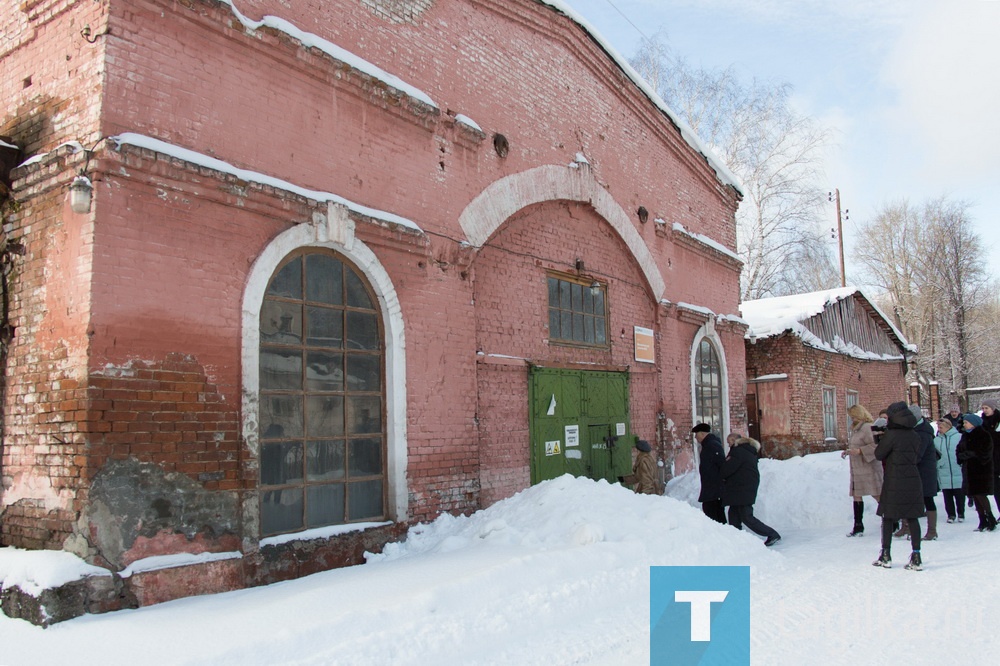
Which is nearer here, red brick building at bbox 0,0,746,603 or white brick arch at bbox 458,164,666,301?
red brick building at bbox 0,0,746,603

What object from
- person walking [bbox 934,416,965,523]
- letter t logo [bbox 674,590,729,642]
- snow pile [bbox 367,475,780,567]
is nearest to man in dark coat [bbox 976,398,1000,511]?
person walking [bbox 934,416,965,523]

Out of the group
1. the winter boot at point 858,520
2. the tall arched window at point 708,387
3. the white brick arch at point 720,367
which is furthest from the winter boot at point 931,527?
the tall arched window at point 708,387

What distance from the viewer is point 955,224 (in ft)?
106

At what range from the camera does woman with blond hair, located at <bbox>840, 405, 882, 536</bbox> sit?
332 inches

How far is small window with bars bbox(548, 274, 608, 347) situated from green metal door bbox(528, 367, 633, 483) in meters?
0.48

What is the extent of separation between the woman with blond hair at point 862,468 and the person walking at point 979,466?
1.04 metres

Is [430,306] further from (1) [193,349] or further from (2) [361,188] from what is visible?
(1) [193,349]

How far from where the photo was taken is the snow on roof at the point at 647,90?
33.2 ft

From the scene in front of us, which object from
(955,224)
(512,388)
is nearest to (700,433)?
(512,388)

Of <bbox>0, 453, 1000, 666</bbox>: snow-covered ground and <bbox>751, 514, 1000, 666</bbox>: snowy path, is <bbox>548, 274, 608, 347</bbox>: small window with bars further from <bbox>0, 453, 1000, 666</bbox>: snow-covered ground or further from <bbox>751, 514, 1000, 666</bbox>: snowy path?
<bbox>751, 514, 1000, 666</bbox>: snowy path

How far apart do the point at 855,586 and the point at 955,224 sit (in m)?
32.1

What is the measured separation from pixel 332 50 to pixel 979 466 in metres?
8.22

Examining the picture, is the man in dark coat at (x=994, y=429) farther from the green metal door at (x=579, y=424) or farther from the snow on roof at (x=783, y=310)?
the snow on roof at (x=783, y=310)

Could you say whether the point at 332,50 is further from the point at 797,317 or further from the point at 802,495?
the point at 797,317
